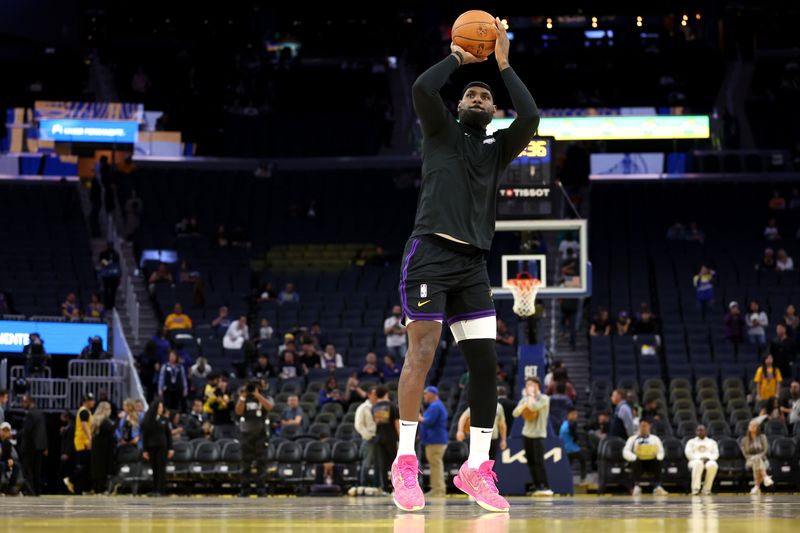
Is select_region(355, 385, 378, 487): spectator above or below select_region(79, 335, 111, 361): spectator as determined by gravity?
below

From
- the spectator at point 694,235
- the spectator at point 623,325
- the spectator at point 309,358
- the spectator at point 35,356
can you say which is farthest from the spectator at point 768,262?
the spectator at point 35,356

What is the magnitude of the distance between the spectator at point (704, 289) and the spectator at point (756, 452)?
25.1 ft

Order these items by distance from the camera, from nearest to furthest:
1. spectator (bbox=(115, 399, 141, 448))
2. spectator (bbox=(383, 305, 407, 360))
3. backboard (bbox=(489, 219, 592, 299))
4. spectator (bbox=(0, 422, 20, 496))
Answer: backboard (bbox=(489, 219, 592, 299))
spectator (bbox=(0, 422, 20, 496))
spectator (bbox=(115, 399, 141, 448))
spectator (bbox=(383, 305, 407, 360))

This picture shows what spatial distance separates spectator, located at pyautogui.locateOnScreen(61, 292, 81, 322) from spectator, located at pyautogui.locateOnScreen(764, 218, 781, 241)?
15.5 m

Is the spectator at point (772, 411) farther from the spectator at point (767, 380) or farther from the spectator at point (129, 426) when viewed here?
the spectator at point (129, 426)

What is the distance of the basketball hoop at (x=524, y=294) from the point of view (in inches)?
719

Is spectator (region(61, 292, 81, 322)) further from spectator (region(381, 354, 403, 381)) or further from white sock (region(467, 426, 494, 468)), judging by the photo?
white sock (region(467, 426, 494, 468))

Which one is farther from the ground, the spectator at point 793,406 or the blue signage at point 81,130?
the blue signage at point 81,130

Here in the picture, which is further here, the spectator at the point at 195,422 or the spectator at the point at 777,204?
the spectator at the point at 777,204

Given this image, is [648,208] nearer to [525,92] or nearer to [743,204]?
[743,204]

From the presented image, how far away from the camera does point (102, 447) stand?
2031 centimetres

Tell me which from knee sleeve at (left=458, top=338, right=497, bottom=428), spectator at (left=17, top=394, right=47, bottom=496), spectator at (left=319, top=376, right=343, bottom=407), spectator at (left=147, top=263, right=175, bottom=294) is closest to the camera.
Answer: knee sleeve at (left=458, top=338, right=497, bottom=428)

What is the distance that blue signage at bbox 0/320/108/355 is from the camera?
23.7 meters

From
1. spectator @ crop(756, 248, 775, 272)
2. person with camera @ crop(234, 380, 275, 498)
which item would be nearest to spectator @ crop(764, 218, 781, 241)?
spectator @ crop(756, 248, 775, 272)
